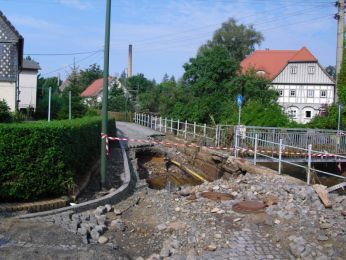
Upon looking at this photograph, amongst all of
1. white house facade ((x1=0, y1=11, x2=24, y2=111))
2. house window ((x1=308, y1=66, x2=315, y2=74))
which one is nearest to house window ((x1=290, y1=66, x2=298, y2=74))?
house window ((x1=308, y1=66, x2=315, y2=74))

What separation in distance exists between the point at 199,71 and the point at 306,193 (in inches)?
1197

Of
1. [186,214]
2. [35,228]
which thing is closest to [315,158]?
[186,214]

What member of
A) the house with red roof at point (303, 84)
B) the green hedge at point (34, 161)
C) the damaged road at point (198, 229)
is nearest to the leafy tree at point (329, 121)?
the damaged road at point (198, 229)

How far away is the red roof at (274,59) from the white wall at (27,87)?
2689 centimetres

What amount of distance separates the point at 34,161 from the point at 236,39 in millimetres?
61495

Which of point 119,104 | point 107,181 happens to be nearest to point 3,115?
point 107,181

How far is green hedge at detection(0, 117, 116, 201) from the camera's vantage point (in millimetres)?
9727

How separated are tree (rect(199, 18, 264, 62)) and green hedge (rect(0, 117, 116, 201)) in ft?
189

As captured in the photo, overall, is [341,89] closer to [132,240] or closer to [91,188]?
[91,188]

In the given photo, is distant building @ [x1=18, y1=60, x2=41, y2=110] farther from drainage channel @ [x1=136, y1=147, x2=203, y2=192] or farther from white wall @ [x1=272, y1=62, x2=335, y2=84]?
white wall @ [x1=272, y1=62, x2=335, y2=84]

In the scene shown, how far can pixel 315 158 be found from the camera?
66.7ft

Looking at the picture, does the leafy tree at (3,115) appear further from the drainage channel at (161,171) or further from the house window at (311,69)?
the house window at (311,69)

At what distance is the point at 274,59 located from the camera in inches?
2584

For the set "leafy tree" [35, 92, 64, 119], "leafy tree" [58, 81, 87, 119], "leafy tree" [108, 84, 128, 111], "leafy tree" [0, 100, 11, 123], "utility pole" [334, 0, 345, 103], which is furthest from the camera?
"leafy tree" [108, 84, 128, 111]
